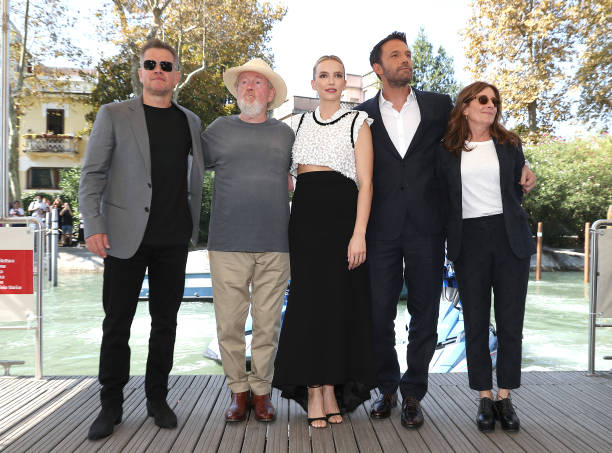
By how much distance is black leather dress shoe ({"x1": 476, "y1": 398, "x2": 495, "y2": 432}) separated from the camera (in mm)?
2729

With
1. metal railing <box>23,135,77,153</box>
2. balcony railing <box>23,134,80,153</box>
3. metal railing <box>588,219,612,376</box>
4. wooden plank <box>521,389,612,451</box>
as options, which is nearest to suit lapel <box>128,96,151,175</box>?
wooden plank <box>521,389,612,451</box>

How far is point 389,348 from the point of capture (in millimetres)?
3014

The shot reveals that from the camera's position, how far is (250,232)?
2.81 m

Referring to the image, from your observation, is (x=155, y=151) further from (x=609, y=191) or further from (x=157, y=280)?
(x=609, y=191)

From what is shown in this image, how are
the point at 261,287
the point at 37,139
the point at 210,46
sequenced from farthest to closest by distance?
the point at 37,139
the point at 210,46
the point at 261,287

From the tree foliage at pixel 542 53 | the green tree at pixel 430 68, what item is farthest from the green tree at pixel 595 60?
the green tree at pixel 430 68

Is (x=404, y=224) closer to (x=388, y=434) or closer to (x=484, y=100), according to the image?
(x=484, y=100)

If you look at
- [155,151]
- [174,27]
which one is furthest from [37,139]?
[155,151]

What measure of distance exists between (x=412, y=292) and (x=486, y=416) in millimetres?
675

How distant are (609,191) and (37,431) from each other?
60.2 feet

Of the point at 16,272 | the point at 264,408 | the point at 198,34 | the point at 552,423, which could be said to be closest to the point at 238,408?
the point at 264,408

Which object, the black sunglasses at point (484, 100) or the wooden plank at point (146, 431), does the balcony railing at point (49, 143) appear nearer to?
the wooden plank at point (146, 431)

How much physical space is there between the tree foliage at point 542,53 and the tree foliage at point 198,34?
7.33 meters

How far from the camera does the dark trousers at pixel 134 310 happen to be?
107 inches
